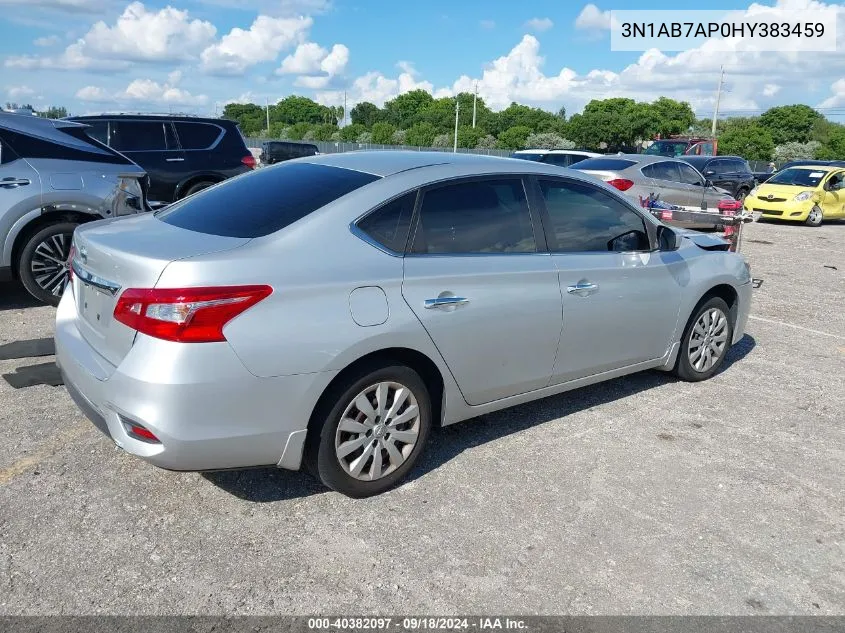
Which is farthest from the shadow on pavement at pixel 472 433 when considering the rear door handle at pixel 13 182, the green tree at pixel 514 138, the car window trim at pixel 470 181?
the green tree at pixel 514 138

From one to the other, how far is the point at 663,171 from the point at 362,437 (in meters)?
12.0

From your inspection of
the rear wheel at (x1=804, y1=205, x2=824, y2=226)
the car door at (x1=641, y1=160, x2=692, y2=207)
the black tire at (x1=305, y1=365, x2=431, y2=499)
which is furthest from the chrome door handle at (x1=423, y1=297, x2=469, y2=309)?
the rear wheel at (x1=804, y1=205, x2=824, y2=226)

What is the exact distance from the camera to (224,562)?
303cm

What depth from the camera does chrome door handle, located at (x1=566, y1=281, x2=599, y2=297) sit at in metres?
4.18

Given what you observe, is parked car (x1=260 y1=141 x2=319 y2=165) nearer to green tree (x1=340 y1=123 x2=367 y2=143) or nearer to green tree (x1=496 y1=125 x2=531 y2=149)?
green tree (x1=496 y1=125 x2=531 y2=149)

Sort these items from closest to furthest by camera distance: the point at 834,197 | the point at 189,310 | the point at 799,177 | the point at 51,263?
the point at 189,310 < the point at 51,263 < the point at 834,197 < the point at 799,177

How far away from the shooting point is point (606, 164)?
13.9 metres

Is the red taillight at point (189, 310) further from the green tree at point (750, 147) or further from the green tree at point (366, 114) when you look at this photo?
the green tree at point (366, 114)

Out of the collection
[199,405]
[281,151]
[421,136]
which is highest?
[421,136]

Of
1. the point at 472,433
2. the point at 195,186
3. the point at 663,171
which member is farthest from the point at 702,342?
the point at 663,171

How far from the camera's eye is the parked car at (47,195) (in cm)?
640

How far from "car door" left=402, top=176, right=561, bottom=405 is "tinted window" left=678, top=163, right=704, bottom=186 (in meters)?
11.3

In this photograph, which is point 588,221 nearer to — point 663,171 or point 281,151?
point 663,171

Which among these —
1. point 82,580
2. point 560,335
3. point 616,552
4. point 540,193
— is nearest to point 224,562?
point 82,580
